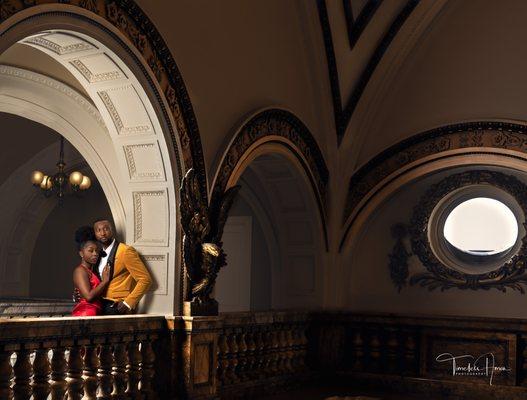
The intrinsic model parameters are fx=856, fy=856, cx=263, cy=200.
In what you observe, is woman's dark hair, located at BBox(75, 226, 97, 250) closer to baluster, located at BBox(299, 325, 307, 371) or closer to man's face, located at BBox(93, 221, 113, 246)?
man's face, located at BBox(93, 221, 113, 246)

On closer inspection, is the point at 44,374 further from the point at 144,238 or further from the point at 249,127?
the point at 249,127

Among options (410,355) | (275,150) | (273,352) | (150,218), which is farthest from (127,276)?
(410,355)

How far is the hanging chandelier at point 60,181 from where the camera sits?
11.4m

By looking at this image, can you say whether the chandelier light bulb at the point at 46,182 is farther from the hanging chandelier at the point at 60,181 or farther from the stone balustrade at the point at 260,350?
the stone balustrade at the point at 260,350

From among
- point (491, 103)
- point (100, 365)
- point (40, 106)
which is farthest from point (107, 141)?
point (491, 103)

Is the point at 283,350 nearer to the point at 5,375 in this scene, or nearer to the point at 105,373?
the point at 105,373

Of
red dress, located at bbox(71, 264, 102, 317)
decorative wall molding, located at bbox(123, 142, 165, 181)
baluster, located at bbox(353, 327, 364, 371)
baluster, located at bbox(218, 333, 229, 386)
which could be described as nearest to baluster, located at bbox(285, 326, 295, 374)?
baluster, located at bbox(353, 327, 364, 371)

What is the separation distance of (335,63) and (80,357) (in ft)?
16.6

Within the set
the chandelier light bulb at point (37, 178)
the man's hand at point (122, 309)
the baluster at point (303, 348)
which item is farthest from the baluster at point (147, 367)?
the chandelier light bulb at point (37, 178)

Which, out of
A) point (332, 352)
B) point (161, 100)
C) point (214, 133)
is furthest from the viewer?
point (332, 352)

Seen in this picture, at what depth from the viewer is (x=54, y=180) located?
448 inches

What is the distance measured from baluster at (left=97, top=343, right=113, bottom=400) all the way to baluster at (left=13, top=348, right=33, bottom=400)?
883mm

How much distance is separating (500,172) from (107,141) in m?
4.46

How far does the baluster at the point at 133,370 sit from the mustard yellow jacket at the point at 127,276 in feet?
1.83
